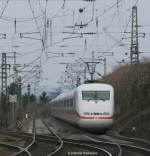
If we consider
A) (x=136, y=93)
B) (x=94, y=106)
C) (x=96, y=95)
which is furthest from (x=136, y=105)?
(x=94, y=106)

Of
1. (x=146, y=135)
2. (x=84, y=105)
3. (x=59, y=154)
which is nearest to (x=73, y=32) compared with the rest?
(x=84, y=105)

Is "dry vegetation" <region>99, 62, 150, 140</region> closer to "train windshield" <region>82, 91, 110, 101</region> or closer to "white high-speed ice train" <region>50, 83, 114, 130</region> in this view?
"white high-speed ice train" <region>50, 83, 114, 130</region>

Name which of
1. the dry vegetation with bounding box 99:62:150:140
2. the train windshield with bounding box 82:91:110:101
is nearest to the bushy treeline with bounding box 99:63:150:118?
the dry vegetation with bounding box 99:62:150:140

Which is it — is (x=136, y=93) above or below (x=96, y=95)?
below

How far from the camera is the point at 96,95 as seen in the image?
1487 inches

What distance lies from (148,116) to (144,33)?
12.3 metres

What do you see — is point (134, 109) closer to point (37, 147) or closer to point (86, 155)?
point (37, 147)

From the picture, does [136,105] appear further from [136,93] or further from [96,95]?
[96,95]

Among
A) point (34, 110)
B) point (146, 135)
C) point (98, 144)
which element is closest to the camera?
point (98, 144)

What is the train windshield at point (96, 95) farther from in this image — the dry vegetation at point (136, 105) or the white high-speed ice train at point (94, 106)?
the dry vegetation at point (136, 105)

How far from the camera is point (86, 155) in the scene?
22672 mm

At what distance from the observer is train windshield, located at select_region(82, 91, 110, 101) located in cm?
3759

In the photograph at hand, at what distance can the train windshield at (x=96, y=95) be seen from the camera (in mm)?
37594

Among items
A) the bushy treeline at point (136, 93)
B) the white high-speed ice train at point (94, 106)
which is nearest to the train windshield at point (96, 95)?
the white high-speed ice train at point (94, 106)
